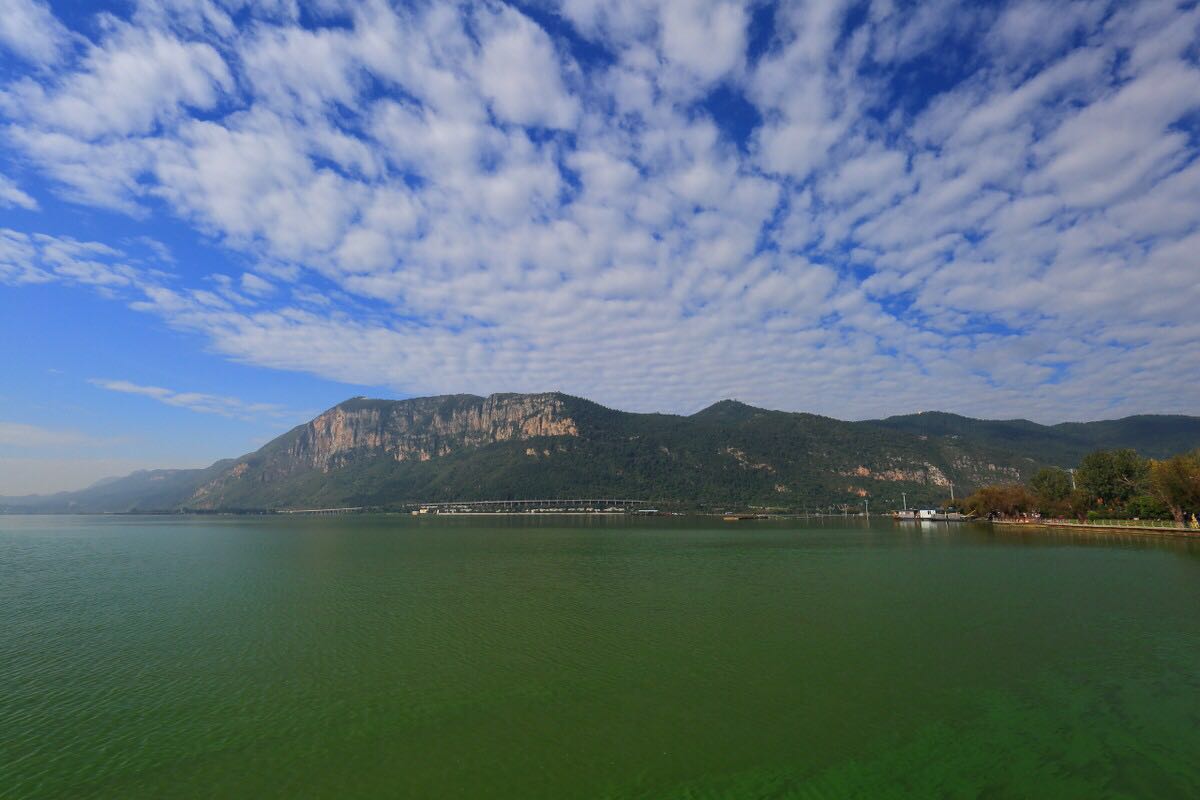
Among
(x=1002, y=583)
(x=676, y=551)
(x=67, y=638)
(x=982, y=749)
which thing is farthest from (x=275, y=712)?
(x=676, y=551)

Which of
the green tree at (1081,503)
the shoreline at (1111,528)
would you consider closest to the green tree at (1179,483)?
the shoreline at (1111,528)

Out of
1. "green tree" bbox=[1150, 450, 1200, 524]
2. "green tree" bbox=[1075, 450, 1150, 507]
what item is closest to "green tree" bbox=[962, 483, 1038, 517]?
"green tree" bbox=[1075, 450, 1150, 507]

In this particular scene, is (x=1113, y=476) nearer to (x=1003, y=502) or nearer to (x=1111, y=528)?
(x=1111, y=528)

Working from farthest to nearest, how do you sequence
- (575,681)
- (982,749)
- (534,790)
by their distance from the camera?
(575,681) < (982,749) < (534,790)

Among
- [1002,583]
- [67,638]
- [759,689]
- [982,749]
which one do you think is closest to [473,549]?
[67,638]

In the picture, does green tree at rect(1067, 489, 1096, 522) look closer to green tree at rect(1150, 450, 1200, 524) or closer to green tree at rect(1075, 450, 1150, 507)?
green tree at rect(1075, 450, 1150, 507)

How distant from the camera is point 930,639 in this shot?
2259 centimetres

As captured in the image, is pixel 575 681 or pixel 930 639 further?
pixel 930 639

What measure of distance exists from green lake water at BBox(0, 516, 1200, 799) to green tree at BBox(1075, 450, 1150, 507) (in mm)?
57184

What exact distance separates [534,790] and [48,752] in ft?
37.7

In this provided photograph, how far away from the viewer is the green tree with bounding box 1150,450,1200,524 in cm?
6131

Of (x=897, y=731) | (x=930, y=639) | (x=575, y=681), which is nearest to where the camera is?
(x=897, y=731)

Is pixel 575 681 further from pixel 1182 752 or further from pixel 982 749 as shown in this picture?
pixel 1182 752

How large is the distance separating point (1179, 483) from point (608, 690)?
75743mm
